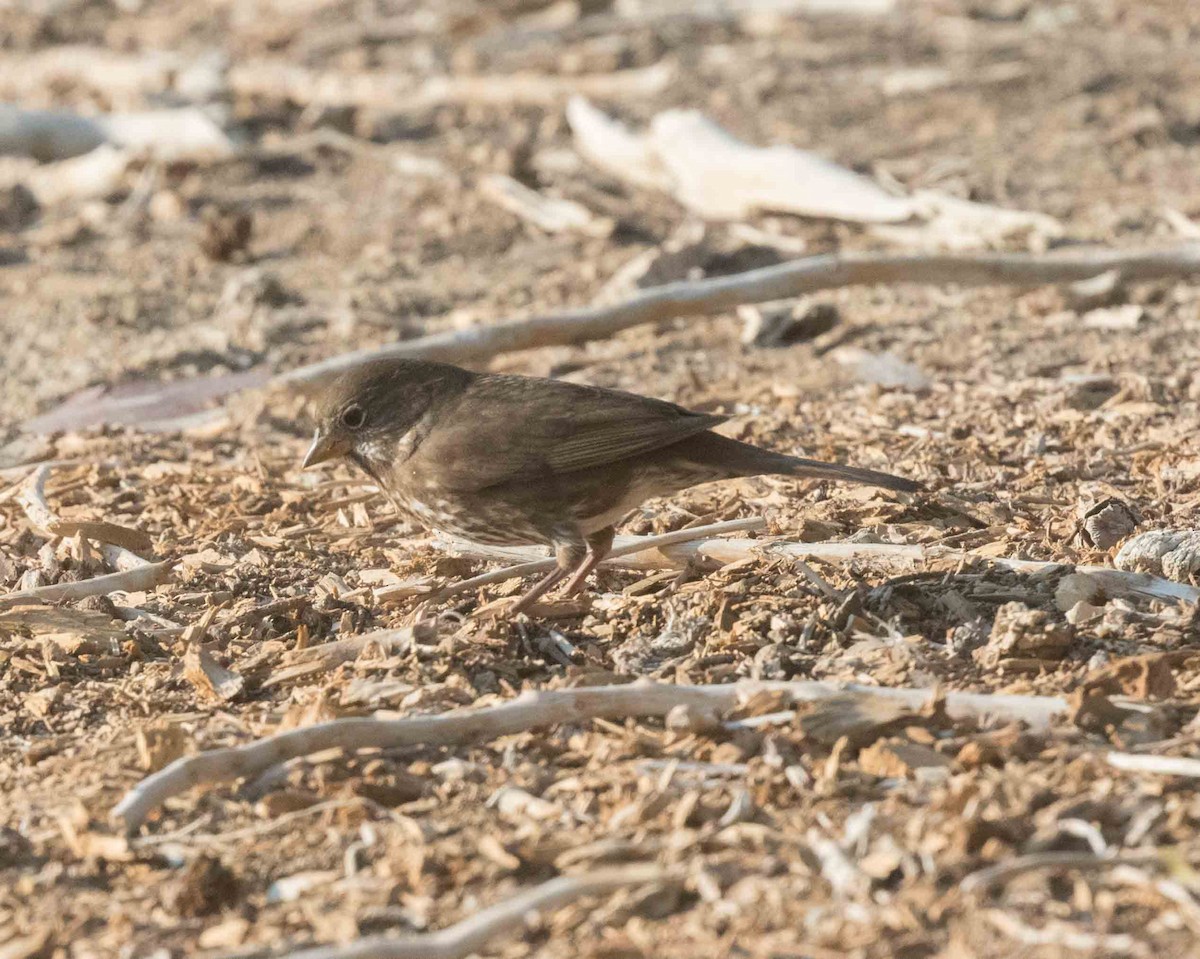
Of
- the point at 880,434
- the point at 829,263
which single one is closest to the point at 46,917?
the point at 880,434

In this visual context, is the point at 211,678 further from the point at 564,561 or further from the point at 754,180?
the point at 754,180

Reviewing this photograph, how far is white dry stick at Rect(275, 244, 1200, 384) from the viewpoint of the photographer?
22.9 ft

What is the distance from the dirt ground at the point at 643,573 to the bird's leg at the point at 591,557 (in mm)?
110

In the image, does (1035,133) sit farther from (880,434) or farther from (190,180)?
(190,180)

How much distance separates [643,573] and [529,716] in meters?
1.35

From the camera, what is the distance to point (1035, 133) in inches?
397

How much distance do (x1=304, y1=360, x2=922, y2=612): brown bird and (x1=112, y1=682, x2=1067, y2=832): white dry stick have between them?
935mm

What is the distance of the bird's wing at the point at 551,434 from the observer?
5.21 m

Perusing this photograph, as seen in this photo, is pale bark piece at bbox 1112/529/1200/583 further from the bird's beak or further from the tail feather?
the bird's beak

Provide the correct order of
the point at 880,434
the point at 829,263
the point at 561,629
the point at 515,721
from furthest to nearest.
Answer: the point at 829,263 → the point at 880,434 → the point at 561,629 → the point at 515,721

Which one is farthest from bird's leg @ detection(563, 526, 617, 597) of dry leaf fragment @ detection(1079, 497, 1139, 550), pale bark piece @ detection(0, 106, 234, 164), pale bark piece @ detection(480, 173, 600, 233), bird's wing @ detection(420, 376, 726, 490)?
pale bark piece @ detection(0, 106, 234, 164)

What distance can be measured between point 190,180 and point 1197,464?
7.26m

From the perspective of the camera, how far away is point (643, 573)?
17.9ft

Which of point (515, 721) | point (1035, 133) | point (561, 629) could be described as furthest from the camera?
point (1035, 133)
